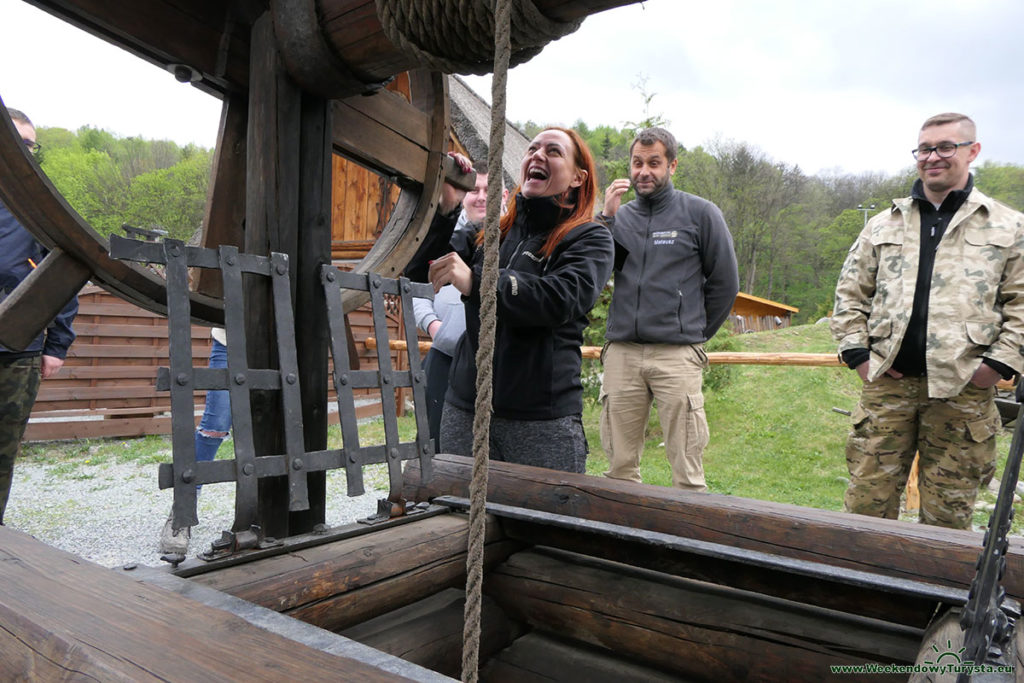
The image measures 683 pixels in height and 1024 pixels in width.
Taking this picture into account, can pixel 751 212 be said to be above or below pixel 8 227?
above

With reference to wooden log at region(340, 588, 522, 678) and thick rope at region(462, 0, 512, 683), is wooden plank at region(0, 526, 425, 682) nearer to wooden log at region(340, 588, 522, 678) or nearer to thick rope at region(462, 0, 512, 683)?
thick rope at region(462, 0, 512, 683)

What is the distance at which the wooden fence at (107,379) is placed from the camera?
7.06 meters

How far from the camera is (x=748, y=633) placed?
145 cm

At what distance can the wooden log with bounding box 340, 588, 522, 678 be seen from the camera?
59.4 inches

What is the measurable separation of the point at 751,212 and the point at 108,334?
24.4 m

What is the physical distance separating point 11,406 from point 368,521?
1957mm

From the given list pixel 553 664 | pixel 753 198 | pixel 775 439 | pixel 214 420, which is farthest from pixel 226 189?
pixel 753 198

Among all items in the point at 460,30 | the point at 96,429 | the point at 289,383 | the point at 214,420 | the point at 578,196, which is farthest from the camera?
the point at 96,429

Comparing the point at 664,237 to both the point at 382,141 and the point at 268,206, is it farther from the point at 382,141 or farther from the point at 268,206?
the point at 268,206

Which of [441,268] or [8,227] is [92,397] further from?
[441,268]

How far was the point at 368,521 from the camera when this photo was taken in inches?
61.7

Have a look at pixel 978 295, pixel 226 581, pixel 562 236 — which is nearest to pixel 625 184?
pixel 562 236

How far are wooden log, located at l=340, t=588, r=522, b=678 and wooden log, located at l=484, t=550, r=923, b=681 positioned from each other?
0.22ft

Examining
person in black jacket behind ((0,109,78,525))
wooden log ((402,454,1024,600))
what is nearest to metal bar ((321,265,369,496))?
wooden log ((402,454,1024,600))
